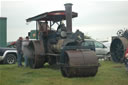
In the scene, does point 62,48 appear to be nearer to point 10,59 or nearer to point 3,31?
point 10,59

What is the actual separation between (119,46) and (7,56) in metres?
6.08

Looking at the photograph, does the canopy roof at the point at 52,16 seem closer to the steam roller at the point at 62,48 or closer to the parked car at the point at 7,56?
the steam roller at the point at 62,48

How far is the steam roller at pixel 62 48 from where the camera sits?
8.64 m

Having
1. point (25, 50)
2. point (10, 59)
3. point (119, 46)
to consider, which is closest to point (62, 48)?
point (25, 50)

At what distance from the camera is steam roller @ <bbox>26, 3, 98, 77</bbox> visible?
8641 mm

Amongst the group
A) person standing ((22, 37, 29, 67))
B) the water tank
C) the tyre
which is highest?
the water tank

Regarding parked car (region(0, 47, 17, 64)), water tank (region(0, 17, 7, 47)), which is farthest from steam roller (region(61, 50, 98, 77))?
water tank (region(0, 17, 7, 47))

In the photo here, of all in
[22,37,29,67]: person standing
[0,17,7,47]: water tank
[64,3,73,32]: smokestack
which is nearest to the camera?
[64,3,73,32]: smokestack

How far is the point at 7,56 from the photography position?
15.5m

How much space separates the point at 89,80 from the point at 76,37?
6.77 ft

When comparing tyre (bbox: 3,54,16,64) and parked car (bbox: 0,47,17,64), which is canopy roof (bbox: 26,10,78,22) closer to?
parked car (bbox: 0,47,17,64)

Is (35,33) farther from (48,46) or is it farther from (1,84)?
(1,84)

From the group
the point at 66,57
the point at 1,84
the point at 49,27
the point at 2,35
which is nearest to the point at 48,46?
the point at 49,27

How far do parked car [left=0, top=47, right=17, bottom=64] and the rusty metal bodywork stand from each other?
5.44m
